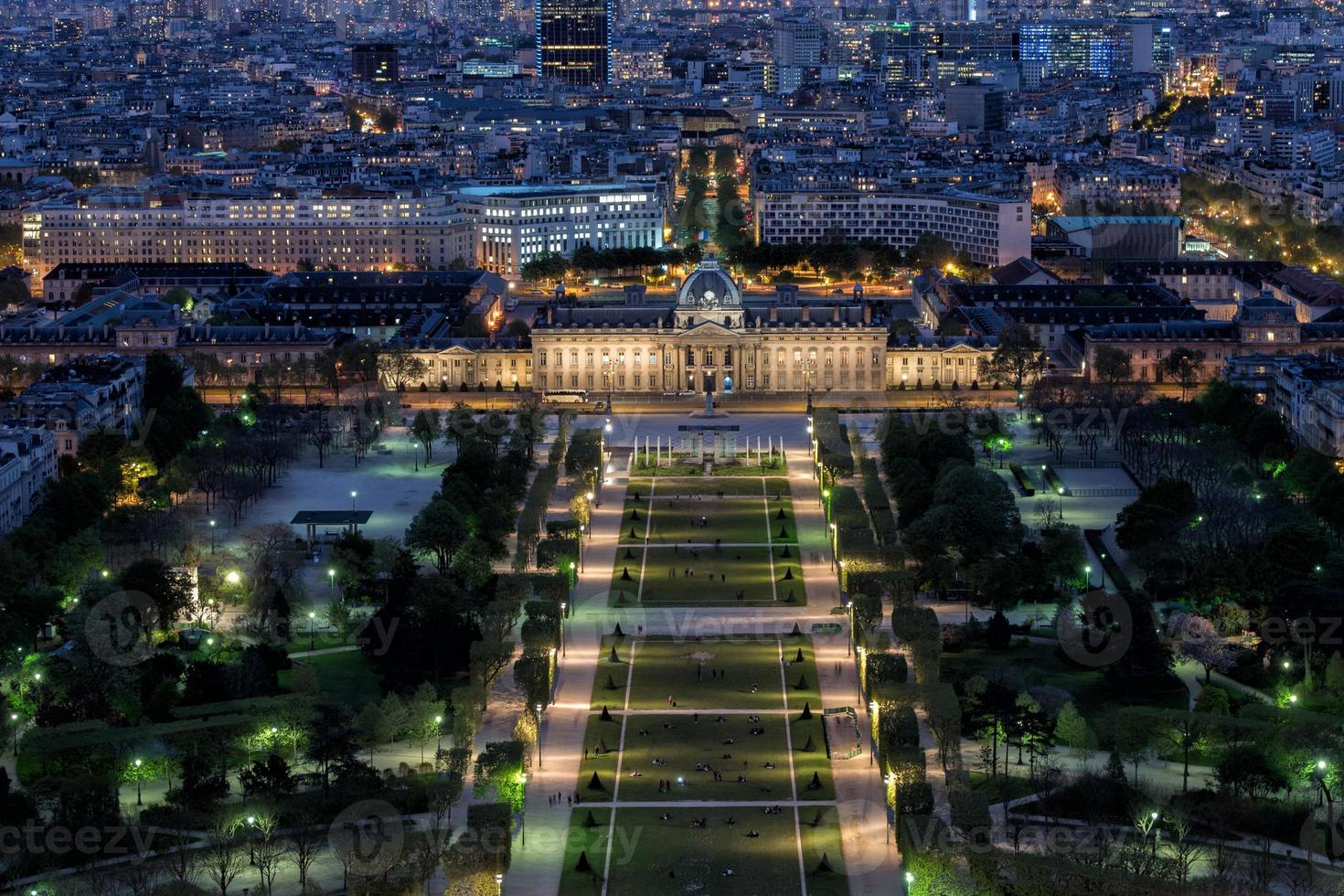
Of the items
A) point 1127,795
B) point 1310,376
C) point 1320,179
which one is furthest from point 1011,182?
point 1127,795

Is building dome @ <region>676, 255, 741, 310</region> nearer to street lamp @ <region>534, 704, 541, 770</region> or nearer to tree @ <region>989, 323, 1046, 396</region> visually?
tree @ <region>989, 323, 1046, 396</region>

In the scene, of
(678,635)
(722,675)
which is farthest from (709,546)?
(722,675)

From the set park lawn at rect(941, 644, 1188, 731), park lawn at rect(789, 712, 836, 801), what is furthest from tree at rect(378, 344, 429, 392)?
park lawn at rect(789, 712, 836, 801)

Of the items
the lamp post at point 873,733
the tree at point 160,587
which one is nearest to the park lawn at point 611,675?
the lamp post at point 873,733

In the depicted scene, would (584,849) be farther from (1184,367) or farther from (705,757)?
(1184,367)

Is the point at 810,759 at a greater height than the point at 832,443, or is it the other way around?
the point at 832,443

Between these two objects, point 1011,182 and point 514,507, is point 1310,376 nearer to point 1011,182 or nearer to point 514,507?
point 514,507
